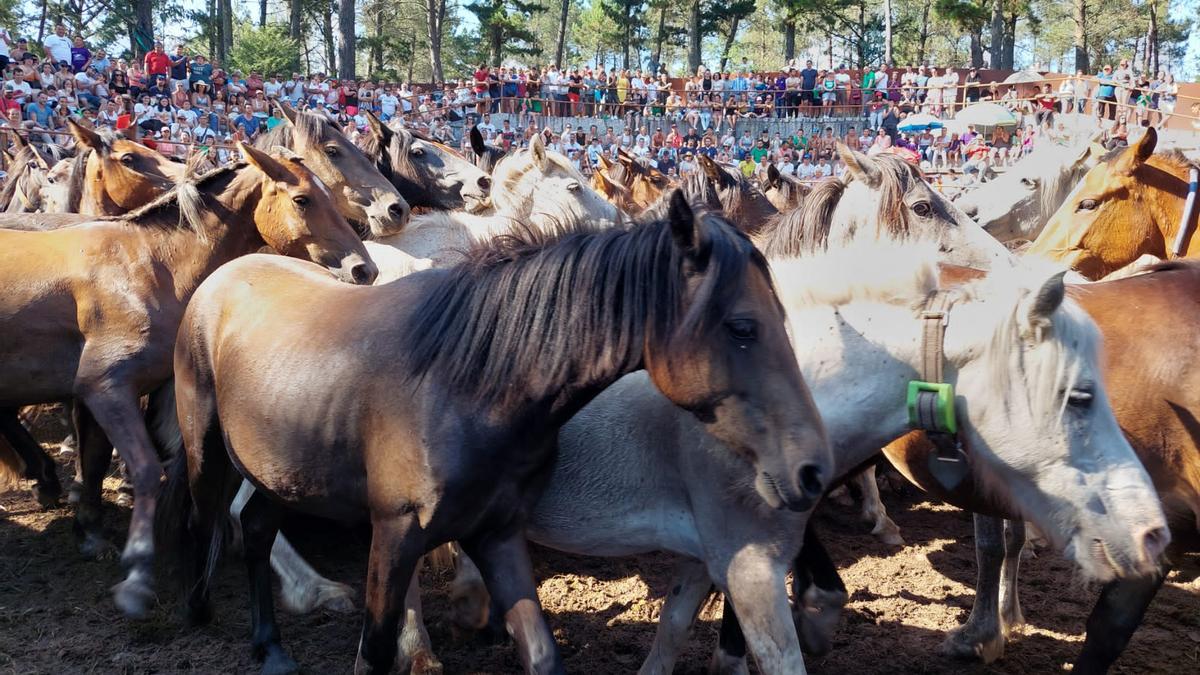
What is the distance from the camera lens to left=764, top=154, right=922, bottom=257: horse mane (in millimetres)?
3711

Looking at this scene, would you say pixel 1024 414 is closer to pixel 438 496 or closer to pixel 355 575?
pixel 438 496

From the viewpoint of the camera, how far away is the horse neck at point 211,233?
5.14 m

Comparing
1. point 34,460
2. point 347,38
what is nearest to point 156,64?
point 347,38

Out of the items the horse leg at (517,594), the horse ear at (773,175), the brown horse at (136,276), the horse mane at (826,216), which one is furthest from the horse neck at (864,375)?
the horse ear at (773,175)

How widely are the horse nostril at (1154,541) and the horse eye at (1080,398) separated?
42 cm

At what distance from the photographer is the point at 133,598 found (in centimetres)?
443

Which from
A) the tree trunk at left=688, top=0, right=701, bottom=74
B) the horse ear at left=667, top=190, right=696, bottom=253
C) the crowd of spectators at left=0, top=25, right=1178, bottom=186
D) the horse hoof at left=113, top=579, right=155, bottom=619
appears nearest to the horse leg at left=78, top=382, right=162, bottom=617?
the horse hoof at left=113, top=579, right=155, bottom=619

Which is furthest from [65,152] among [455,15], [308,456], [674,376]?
[455,15]

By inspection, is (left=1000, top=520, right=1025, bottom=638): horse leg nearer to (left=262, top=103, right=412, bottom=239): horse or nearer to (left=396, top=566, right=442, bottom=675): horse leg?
(left=396, top=566, right=442, bottom=675): horse leg

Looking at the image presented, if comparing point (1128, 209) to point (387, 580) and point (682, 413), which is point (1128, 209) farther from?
point (387, 580)

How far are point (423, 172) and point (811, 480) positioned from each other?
19.8ft

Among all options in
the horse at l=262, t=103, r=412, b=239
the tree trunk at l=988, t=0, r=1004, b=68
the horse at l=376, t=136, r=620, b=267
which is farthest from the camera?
the tree trunk at l=988, t=0, r=1004, b=68

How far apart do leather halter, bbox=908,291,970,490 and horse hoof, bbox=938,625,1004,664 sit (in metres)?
1.39

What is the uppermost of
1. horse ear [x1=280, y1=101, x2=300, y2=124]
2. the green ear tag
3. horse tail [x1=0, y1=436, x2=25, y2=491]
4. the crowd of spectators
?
the crowd of spectators
